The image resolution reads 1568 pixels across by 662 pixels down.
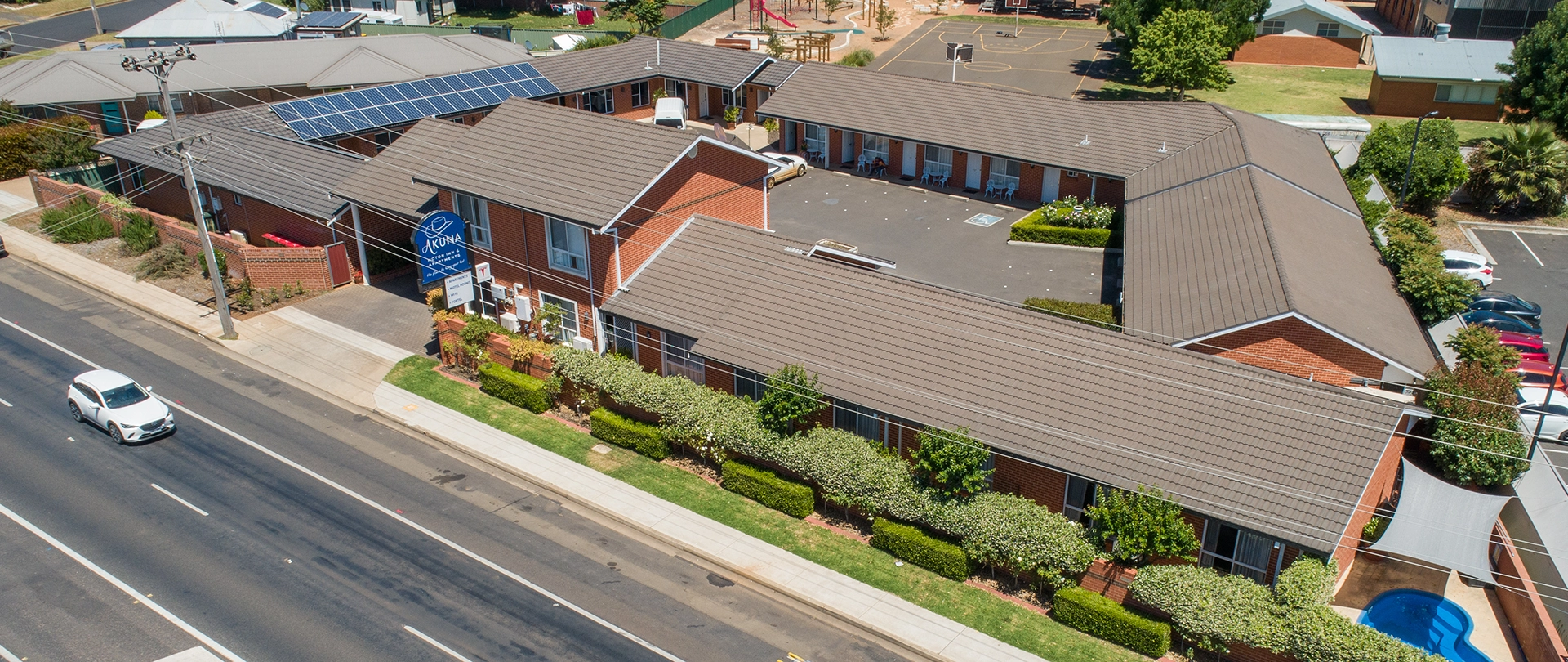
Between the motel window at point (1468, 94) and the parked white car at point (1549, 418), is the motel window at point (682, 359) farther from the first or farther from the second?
the motel window at point (1468, 94)

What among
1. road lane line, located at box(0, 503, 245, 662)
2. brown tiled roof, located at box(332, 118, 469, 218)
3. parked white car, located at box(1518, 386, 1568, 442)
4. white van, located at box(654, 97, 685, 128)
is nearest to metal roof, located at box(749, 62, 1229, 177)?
white van, located at box(654, 97, 685, 128)

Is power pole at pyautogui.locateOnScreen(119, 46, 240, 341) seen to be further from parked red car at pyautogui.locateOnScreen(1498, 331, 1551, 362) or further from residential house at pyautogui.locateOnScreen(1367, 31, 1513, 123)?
residential house at pyautogui.locateOnScreen(1367, 31, 1513, 123)

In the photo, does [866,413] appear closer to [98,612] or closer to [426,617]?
[426,617]

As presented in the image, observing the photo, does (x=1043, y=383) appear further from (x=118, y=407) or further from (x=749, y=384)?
(x=118, y=407)

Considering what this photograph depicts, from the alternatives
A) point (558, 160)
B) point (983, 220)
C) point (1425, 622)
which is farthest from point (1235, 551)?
point (983, 220)

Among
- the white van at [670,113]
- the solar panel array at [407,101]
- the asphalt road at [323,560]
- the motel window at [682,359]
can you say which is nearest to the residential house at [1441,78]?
the white van at [670,113]
